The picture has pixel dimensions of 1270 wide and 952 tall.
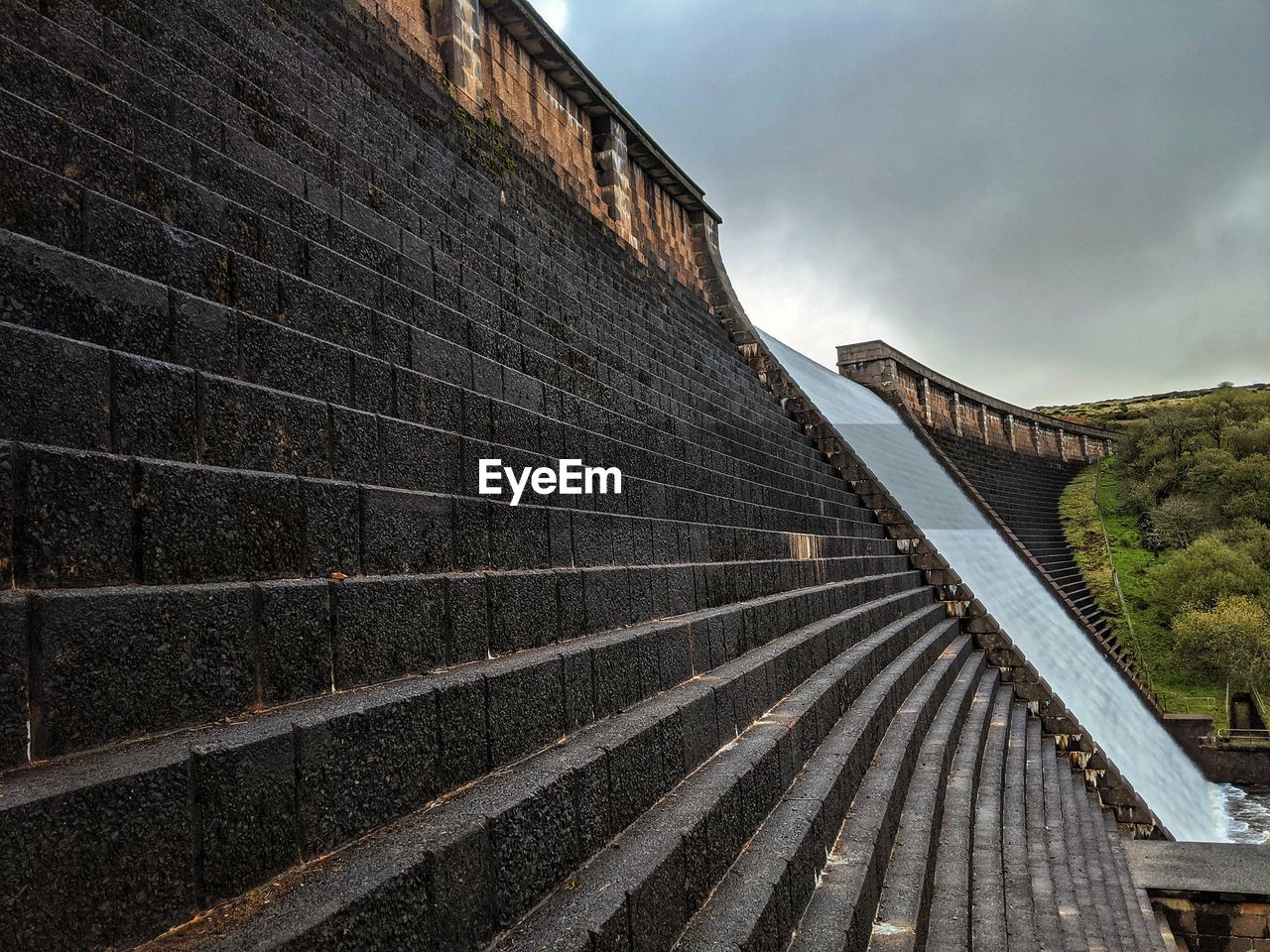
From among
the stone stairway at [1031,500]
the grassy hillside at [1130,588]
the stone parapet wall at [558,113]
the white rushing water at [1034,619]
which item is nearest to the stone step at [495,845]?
the stone parapet wall at [558,113]

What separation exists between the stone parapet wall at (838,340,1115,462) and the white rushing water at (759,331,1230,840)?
6693 mm

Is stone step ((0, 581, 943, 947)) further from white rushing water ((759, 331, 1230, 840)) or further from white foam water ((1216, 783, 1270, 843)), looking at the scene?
Answer: white foam water ((1216, 783, 1270, 843))

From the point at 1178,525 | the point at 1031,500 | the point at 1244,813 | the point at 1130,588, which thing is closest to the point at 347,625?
the point at 1244,813

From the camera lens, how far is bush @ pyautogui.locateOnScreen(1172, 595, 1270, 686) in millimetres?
18812

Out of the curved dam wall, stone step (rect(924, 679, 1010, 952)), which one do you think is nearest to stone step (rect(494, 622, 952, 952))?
stone step (rect(924, 679, 1010, 952))

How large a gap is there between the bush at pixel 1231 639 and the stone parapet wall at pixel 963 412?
8.94 meters

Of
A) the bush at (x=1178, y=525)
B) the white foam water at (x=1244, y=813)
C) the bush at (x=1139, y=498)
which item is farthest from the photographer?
the bush at (x=1139, y=498)

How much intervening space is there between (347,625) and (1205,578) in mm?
26506

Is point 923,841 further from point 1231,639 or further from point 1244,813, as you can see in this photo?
point 1231,639

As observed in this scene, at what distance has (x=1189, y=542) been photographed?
2823cm

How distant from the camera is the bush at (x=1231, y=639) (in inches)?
741

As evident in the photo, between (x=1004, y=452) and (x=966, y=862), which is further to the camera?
(x=1004, y=452)

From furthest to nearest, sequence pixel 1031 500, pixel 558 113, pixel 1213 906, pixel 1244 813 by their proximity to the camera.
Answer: pixel 1031 500 → pixel 1244 813 → pixel 558 113 → pixel 1213 906

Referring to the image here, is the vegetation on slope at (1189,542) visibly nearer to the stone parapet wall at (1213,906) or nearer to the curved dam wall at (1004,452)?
the curved dam wall at (1004,452)
